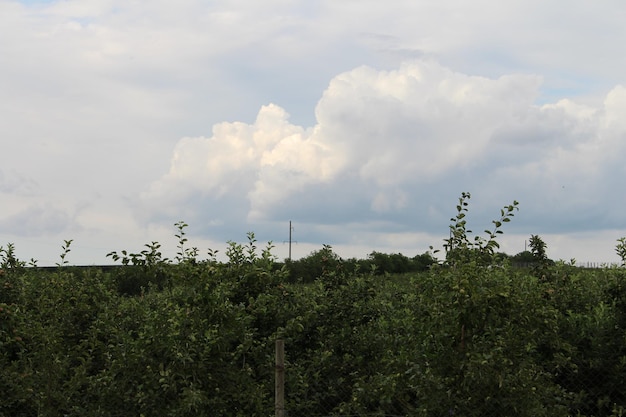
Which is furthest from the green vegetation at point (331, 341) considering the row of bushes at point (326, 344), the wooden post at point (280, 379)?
the wooden post at point (280, 379)

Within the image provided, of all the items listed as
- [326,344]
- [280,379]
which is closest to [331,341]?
[326,344]

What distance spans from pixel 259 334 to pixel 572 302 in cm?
389

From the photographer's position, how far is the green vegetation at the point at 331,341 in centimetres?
706

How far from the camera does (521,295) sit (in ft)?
24.6

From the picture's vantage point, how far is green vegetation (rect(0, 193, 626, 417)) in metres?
7.06

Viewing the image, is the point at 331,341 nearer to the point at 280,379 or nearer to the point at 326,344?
the point at 326,344

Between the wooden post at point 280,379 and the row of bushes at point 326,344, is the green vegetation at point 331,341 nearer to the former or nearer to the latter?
the row of bushes at point 326,344

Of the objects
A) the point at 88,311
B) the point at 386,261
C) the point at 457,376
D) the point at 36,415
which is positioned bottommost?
the point at 36,415

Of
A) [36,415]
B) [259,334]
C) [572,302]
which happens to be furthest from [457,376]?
[36,415]

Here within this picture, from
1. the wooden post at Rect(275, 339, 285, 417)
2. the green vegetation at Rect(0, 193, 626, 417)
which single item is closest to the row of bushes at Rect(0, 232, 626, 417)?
the green vegetation at Rect(0, 193, 626, 417)

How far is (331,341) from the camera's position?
8.59m

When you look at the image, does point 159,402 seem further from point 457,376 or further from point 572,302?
point 572,302

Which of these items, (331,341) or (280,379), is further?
(331,341)

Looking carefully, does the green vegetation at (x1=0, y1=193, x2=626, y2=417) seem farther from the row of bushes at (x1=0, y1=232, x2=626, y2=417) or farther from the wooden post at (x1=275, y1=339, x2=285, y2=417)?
the wooden post at (x1=275, y1=339, x2=285, y2=417)
